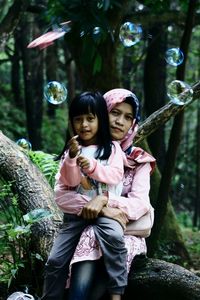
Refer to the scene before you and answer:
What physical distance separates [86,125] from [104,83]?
3719 mm

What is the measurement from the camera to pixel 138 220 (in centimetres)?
322

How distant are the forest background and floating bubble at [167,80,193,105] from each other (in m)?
0.69

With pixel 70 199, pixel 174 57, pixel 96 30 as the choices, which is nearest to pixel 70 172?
pixel 70 199

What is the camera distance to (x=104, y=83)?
21.9ft

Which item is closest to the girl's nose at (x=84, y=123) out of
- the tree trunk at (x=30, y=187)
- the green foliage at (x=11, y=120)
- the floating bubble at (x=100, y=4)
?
the floating bubble at (x=100, y=4)

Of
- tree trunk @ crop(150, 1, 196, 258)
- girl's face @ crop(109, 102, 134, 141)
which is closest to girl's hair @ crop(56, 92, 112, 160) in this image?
girl's face @ crop(109, 102, 134, 141)

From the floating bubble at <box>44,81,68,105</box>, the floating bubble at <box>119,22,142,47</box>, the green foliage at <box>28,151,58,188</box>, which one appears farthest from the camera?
the green foliage at <box>28,151,58,188</box>

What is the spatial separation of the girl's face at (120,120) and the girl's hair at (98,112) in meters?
0.14

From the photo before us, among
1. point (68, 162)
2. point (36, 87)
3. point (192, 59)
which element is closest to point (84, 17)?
point (68, 162)

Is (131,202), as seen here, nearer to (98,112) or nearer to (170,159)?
(98,112)

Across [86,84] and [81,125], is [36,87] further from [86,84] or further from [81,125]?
[81,125]

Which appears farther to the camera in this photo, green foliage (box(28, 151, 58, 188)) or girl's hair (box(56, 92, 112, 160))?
green foliage (box(28, 151, 58, 188))

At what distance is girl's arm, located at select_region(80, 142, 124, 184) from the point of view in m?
2.93

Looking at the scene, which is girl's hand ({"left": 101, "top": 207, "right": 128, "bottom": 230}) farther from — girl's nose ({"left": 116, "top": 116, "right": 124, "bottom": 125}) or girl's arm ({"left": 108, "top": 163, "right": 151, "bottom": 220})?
girl's nose ({"left": 116, "top": 116, "right": 124, "bottom": 125})
